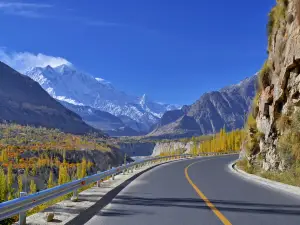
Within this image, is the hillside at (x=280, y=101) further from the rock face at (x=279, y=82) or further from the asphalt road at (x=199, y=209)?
the asphalt road at (x=199, y=209)

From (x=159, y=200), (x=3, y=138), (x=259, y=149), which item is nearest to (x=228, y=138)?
(x=3, y=138)

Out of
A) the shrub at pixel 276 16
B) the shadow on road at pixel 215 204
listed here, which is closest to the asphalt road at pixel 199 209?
the shadow on road at pixel 215 204

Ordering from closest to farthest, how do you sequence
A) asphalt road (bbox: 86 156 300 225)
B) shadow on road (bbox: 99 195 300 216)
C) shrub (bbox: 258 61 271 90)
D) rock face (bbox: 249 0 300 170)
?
asphalt road (bbox: 86 156 300 225)
shadow on road (bbox: 99 195 300 216)
rock face (bbox: 249 0 300 170)
shrub (bbox: 258 61 271 90)

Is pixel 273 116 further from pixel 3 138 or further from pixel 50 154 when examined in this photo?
pixel 3 138

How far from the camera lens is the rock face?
2247cm

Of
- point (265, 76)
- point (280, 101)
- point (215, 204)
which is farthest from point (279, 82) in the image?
point (215, 204)

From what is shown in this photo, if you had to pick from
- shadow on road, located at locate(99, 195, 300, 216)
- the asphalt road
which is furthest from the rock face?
shadow on road, located at locate(99, 195, 300, 216)

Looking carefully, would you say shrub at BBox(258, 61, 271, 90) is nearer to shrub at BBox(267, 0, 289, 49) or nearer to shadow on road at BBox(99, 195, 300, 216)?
shrub at BBox(267, 0, 289, 49)

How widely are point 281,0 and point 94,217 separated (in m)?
22.7

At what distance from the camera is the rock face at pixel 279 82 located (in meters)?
22.5

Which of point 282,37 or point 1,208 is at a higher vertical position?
point 282,37

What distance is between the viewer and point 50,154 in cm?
13825

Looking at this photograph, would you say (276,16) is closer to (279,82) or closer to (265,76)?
(265,76)

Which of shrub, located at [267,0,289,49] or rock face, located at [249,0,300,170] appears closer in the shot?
rock face, located at [249,0,300,170]
